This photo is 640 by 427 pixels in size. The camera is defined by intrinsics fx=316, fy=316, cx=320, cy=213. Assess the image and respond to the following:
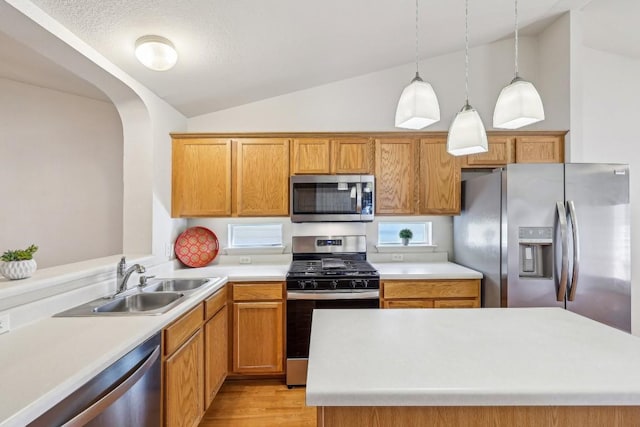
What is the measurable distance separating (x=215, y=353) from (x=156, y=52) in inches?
79.1

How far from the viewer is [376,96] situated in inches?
128

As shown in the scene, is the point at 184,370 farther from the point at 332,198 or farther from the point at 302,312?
the point at 332,198

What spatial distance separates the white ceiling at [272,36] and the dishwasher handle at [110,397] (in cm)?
174

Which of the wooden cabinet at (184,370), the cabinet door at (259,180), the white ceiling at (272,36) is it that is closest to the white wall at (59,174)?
the white ceiling at (272,36)

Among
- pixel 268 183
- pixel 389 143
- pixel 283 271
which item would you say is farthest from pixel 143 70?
pixel 389 143

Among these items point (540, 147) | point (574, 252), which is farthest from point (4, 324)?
point (540, 147)

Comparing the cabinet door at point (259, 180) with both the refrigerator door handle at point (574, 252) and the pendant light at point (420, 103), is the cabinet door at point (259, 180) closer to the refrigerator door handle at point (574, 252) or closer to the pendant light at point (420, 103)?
the pendant light at point (420, 103)

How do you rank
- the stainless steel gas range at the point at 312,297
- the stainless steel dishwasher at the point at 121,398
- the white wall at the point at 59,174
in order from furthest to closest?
1. the white wall at the point at 59,174
2. the stainless steel gas range at the point at 312,297
3. the stainless steel dishwasher at the point at 121,398

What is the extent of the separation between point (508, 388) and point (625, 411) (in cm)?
37

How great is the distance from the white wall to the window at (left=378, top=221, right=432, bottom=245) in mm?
2526

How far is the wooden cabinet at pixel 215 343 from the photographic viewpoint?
2.08m

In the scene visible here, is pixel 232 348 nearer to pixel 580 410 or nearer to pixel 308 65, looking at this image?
pixel 580 410

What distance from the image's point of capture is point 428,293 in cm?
259

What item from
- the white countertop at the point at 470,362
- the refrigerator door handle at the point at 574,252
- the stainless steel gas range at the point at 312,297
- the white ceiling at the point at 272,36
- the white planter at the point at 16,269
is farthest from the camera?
the stainless steel gas range at the point at 312,297
